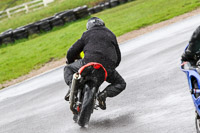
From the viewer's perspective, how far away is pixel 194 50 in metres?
4.13

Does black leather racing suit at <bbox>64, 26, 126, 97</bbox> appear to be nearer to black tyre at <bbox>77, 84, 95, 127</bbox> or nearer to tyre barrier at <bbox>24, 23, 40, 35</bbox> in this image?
black tyre at <bbox>77, 84, 95, 127</bbox>

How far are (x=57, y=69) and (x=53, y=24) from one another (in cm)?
1176

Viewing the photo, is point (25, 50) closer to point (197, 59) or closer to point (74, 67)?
point (74, 67)

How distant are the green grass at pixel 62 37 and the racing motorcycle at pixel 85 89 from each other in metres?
8.74

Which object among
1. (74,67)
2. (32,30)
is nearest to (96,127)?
(74,67)

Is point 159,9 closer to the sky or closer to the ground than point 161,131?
closer to the ground

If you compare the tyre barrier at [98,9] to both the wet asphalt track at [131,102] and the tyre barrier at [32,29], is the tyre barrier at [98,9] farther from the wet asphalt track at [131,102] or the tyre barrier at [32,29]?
the wet asphalt track at [131,102]

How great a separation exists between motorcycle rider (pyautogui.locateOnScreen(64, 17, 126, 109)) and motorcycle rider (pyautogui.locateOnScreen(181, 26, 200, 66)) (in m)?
1.79

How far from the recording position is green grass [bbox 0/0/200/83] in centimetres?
1606

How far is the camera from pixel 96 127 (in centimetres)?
620

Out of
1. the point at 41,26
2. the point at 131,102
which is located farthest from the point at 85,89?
the point at 41,26

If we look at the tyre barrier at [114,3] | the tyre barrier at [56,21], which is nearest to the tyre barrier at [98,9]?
the tyre barrier at [114,3]

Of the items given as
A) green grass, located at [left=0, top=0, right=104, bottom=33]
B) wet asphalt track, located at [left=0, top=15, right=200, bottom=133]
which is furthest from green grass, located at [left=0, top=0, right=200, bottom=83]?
green grass, located at [left=0, top=0, right=104, bottom=33]

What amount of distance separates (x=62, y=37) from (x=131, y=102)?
14090 mm
